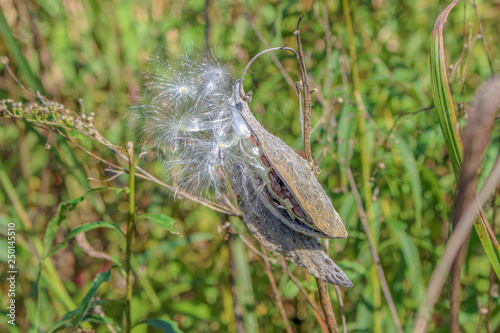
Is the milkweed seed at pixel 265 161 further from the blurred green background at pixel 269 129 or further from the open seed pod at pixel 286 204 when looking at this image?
the blurred green background at pixel 269 129

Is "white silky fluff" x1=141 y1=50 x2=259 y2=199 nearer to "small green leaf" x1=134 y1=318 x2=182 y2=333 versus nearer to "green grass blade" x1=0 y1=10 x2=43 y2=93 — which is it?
"small green leaf" x1=134 y1=318 x2=182 y2=333

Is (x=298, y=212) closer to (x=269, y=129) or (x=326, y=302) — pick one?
(x=326, y=302)

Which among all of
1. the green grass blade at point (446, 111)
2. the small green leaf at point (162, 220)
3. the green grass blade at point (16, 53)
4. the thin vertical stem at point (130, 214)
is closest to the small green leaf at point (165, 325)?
the thin vertical stem at point (130, 214)

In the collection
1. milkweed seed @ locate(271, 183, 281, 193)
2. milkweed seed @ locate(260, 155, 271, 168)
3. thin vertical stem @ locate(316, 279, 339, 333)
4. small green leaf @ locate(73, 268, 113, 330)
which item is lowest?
thin vertical stem @ locate(316, 279, 339, 333)

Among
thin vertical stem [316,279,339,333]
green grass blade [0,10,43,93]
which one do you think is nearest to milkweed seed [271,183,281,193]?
thin vertical stem [316,279,339,333]

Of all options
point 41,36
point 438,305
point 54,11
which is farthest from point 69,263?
point 438,305

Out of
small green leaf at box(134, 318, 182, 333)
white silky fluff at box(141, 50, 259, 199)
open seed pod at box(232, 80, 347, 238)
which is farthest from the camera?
small green leaf at box(134, 318, 182, 333)
